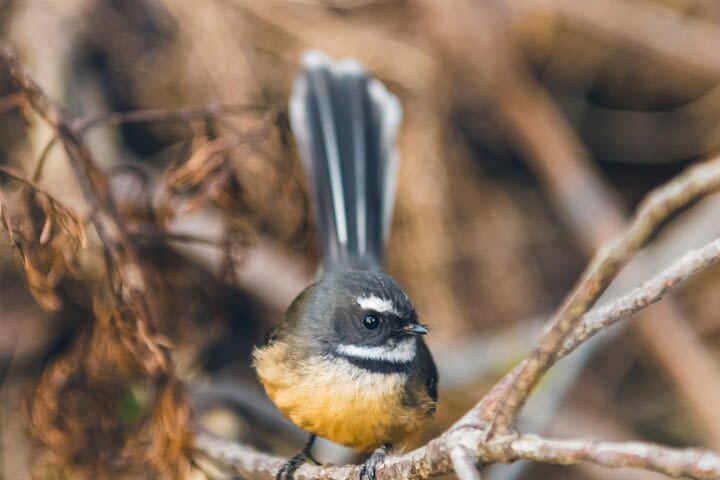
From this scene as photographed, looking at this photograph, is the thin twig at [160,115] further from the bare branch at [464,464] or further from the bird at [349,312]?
the bare branch at [464,464]

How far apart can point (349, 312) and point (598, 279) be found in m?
1.47

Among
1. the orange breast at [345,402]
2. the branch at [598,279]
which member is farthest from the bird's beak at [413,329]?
the branch at [598,279]

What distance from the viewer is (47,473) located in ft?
11.4

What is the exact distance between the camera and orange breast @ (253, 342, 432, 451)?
8.75ft

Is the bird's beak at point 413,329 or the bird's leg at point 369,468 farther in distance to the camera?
the bird's beak at point 413,329

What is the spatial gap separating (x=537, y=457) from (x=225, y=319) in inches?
97.7

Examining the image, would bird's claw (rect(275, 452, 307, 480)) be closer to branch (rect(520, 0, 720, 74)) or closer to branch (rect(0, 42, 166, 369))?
branch (rect(0, 42, 166, 369))

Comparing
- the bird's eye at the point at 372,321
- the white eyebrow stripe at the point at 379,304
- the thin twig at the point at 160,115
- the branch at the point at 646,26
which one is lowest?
the bird's eye at the point at 372,321

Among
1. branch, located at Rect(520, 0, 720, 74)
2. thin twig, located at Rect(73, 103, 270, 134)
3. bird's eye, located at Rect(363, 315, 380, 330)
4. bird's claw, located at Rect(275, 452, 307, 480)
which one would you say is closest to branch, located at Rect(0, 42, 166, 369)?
thin twig, located at Rect(73, 103, 270, 134)

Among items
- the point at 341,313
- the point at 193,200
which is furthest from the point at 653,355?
the point at 193,200

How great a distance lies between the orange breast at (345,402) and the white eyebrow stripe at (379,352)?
0.20ft

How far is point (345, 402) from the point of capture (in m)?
2.68

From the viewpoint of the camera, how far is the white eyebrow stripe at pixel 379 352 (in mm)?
2889

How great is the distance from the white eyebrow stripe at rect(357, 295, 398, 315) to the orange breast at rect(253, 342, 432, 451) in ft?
0.68
